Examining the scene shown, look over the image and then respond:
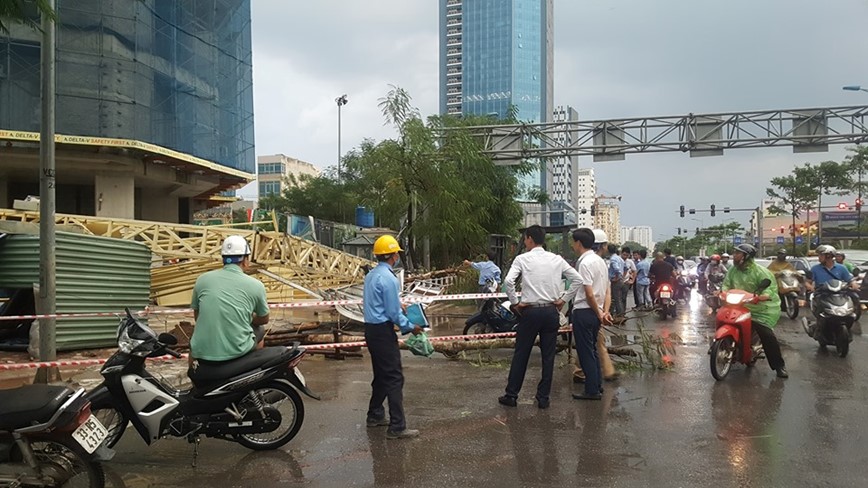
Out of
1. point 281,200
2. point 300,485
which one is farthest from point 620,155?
point 281,200

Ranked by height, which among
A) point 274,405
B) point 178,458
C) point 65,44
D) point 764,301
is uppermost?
point 65,44

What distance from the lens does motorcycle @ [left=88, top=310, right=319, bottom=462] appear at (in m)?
4.86

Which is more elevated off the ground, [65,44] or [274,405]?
[65,44]

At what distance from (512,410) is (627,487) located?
7.18 ft

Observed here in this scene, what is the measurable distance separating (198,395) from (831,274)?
31.9 feet

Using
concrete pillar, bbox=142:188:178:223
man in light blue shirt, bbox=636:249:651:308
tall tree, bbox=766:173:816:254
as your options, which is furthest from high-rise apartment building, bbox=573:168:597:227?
man in light blue shirt, bbox=636:249:651:308

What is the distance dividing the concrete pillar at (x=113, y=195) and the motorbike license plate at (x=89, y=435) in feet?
77.4

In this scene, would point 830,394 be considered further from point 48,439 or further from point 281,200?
point 281,200

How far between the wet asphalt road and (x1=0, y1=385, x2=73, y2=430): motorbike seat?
1.05 meters

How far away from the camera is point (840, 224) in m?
75.2

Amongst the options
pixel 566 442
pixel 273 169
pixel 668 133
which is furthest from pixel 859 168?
pixel 273 169

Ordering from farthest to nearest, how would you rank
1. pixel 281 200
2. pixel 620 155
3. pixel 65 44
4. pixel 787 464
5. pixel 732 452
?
pixel 281 200 → pixel 620 155 → pixel 65 44 → pixel 732 452 → pixel 787 464

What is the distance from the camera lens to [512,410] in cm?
663

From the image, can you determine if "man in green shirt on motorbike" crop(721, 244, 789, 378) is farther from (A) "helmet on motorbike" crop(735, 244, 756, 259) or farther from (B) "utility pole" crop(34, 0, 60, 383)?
(B) "utility pole" crop(34, 0, 60, 383)
